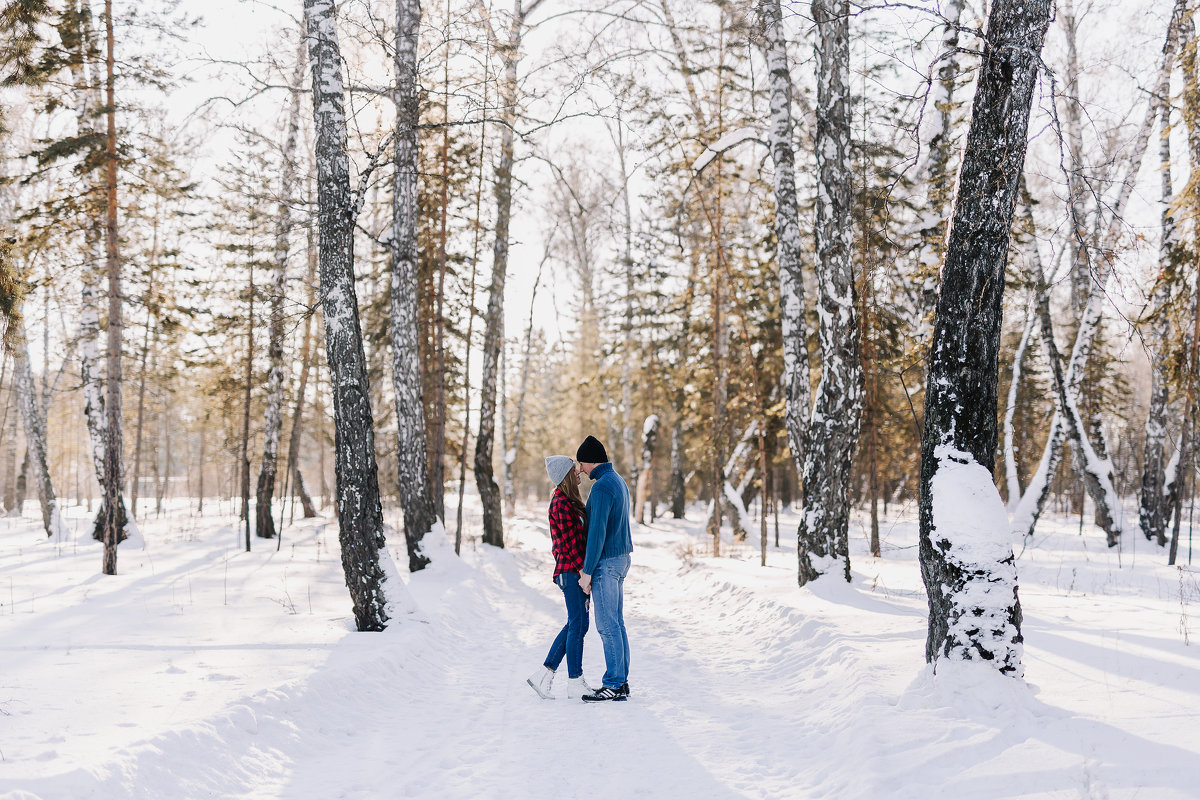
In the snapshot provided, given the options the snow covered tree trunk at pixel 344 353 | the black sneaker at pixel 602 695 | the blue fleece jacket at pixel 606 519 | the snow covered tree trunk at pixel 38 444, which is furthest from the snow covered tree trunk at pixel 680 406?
the snow covered tree trunk at pixel 38 444

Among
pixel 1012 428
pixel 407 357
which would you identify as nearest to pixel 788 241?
pixel 407 357

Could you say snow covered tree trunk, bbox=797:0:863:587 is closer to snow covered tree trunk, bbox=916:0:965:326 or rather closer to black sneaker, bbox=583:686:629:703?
snow covered tree trunk, bbox=916:0:965:326

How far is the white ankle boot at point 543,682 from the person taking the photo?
19.6 feet

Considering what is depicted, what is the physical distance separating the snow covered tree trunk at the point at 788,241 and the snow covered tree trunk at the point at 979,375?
561 centimetres

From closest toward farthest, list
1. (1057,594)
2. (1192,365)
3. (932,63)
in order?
(932,63) → (1057,594) → (1192,365)

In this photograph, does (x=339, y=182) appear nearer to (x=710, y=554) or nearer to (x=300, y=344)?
(x=710, y=554)

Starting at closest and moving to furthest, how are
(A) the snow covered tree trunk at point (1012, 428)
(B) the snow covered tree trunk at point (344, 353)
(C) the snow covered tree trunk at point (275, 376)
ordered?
1. (B) the snow covered tree trunk at point (344, 353)
2. (A) the snow covered tree trunk at point (1012, 428)
3. (C) the snow covered tree trunk at point (275, 376)

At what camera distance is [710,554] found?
51.4 feet

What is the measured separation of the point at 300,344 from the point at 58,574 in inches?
538

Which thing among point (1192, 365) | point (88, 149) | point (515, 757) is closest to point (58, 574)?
point (88, 149)

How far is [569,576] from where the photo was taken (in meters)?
6.20

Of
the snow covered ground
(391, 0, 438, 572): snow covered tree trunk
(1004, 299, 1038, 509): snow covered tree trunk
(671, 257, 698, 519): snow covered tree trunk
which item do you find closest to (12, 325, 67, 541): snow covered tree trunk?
the snow covered ground

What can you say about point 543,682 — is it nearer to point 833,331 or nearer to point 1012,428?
point 833,331

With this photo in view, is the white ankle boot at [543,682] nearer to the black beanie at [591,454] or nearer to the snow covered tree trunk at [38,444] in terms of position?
the black beanie at [591,454]
